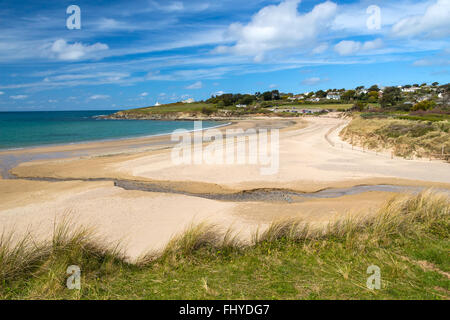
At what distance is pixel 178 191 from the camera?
13.5 m

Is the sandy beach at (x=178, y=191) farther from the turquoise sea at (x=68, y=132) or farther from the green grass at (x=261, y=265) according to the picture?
the turquoise sea at (x=68, y=132)

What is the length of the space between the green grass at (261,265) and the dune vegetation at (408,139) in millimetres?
15831

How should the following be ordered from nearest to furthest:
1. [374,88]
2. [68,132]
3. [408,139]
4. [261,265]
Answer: [261,265]
[408,139]
[68,132]
[374,88]

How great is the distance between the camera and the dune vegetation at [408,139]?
20750 mm

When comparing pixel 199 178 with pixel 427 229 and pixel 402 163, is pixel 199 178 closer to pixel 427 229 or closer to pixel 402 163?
pixel 427 229

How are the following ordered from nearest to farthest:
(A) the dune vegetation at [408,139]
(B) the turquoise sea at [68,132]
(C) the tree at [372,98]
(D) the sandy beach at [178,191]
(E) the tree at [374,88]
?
(D) the sandy beach at [178,191]
(A) the dune vegetation at [408,139]
(B) the turquoise sea at [68,132]
(C) the tree at [372,98]
(E) the tree at [374,88]

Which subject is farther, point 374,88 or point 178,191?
point 374,88

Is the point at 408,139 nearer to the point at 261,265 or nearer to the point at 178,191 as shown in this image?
the point at 178,191

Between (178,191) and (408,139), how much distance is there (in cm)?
1901

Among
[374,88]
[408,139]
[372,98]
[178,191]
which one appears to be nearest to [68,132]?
[178,191]

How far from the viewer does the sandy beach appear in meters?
9.22

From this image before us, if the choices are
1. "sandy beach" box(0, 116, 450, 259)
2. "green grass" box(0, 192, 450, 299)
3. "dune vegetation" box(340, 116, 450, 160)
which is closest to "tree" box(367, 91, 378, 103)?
"dune vegetation" box(340, 116, 450, 160)

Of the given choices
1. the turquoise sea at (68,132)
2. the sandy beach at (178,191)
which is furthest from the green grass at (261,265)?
the turquoise sea at (68,132)
